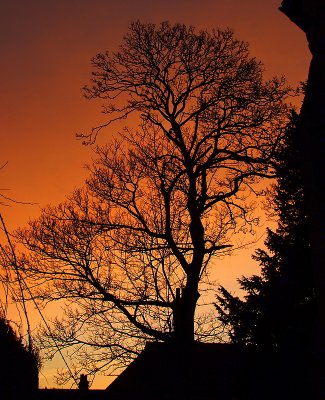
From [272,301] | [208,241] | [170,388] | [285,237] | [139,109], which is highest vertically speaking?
[139,109]

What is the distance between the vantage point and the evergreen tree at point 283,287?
2175 centimetres

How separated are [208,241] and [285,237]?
21.7 ft

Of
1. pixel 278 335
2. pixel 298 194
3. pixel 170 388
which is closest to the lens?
pixel 170 388

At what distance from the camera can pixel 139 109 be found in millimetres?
20203

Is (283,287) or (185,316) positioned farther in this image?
(283,287)

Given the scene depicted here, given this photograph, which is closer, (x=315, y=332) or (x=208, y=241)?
(x=315, y=332)

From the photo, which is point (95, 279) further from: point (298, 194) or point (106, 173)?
point (298, 194)

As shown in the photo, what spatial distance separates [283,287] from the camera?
22.5 metres

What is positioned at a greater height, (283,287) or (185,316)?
(283,287)

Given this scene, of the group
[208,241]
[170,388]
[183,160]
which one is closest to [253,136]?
[183,160]

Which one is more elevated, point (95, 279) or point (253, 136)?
point (253, 136)

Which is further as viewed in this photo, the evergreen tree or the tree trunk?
the evergreen tree

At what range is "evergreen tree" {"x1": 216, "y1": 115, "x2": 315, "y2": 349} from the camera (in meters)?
21.8

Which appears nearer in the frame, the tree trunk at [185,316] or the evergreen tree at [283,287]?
the tree trunk at [185,316]
